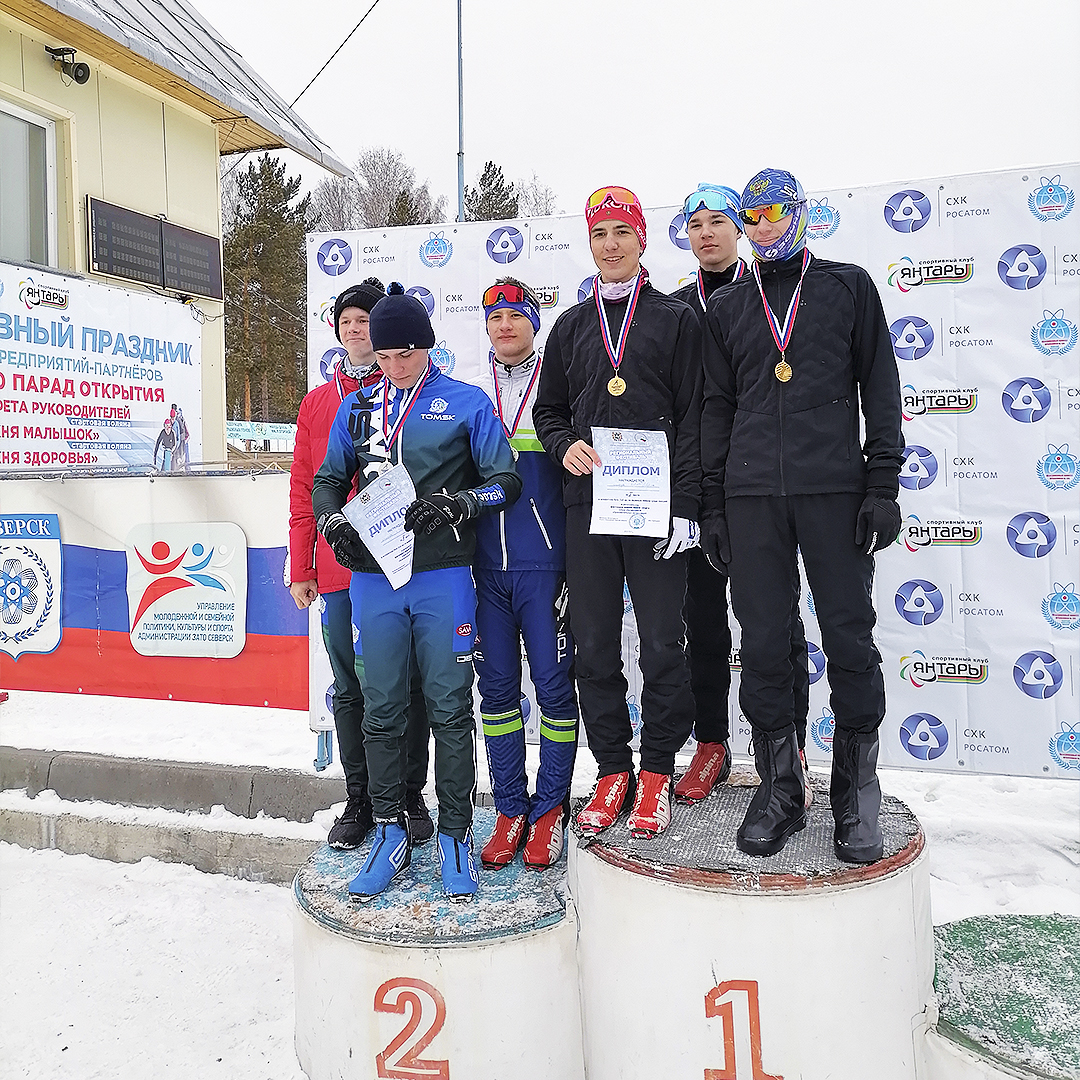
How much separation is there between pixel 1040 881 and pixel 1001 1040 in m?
1.73

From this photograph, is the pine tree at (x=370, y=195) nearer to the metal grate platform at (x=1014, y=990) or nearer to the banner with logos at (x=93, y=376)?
the banner with logos at (x=93, y=376)

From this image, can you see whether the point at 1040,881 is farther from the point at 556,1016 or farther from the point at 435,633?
the point at 435,633

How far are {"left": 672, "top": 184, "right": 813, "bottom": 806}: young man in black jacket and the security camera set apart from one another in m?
8.89

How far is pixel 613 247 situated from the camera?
2.85 m

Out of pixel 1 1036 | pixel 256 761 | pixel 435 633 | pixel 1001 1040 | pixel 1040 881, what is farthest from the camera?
pixel 256 761

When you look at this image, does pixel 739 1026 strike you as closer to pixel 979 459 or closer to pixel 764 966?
pixel 764 966

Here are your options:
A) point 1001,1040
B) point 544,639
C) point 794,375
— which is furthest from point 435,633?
point 1001,1040

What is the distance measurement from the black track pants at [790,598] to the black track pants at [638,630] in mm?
220

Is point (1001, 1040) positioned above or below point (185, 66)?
below

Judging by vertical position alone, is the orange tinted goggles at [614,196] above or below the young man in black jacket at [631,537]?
above

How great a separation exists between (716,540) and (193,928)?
292 cm

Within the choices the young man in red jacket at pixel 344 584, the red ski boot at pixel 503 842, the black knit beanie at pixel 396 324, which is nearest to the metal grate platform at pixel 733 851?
the red ski boot at pixel 503 842

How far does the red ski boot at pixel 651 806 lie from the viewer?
8.91 ft

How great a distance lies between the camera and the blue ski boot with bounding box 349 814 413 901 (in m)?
2.87
